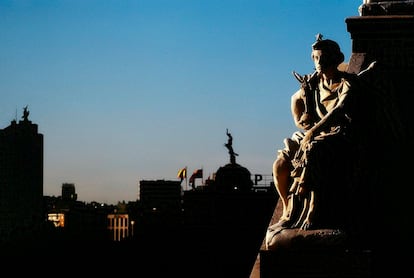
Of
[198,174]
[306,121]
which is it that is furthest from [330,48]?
[198,174]

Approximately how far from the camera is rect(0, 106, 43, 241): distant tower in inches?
5384

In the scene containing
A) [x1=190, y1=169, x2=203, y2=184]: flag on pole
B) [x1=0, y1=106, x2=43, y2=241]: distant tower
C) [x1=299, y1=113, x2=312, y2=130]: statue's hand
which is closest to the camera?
[x1=299, y1=113, x2=312, y2=130]: statue's hand

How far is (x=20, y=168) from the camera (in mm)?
145375

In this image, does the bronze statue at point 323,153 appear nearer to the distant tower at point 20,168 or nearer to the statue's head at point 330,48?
the statue's head at point 330,48

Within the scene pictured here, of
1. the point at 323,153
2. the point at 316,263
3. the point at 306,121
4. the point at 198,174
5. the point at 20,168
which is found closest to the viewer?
the point at 316,263

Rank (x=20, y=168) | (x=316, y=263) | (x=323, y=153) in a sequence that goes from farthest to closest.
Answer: (x=20, y=168)
(x=323, y=153)
(x=316, y=263)

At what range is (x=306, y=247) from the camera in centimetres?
1323

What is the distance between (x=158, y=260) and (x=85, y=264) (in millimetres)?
5959

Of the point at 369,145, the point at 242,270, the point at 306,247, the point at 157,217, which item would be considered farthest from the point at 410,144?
the point at 157,217

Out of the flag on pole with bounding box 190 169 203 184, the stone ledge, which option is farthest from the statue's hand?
the flag on pole with bounding box 190 169 203 184

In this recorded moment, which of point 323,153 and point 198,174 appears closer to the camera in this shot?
point 323,153

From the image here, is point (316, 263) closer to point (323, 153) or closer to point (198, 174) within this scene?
point (323, 153)

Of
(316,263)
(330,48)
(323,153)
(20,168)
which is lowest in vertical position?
(316,263)

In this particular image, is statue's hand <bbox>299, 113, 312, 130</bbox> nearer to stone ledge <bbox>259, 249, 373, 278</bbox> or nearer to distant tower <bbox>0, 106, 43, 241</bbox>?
stone ledge <bbox>259, 249, 373, 278</bbox>
